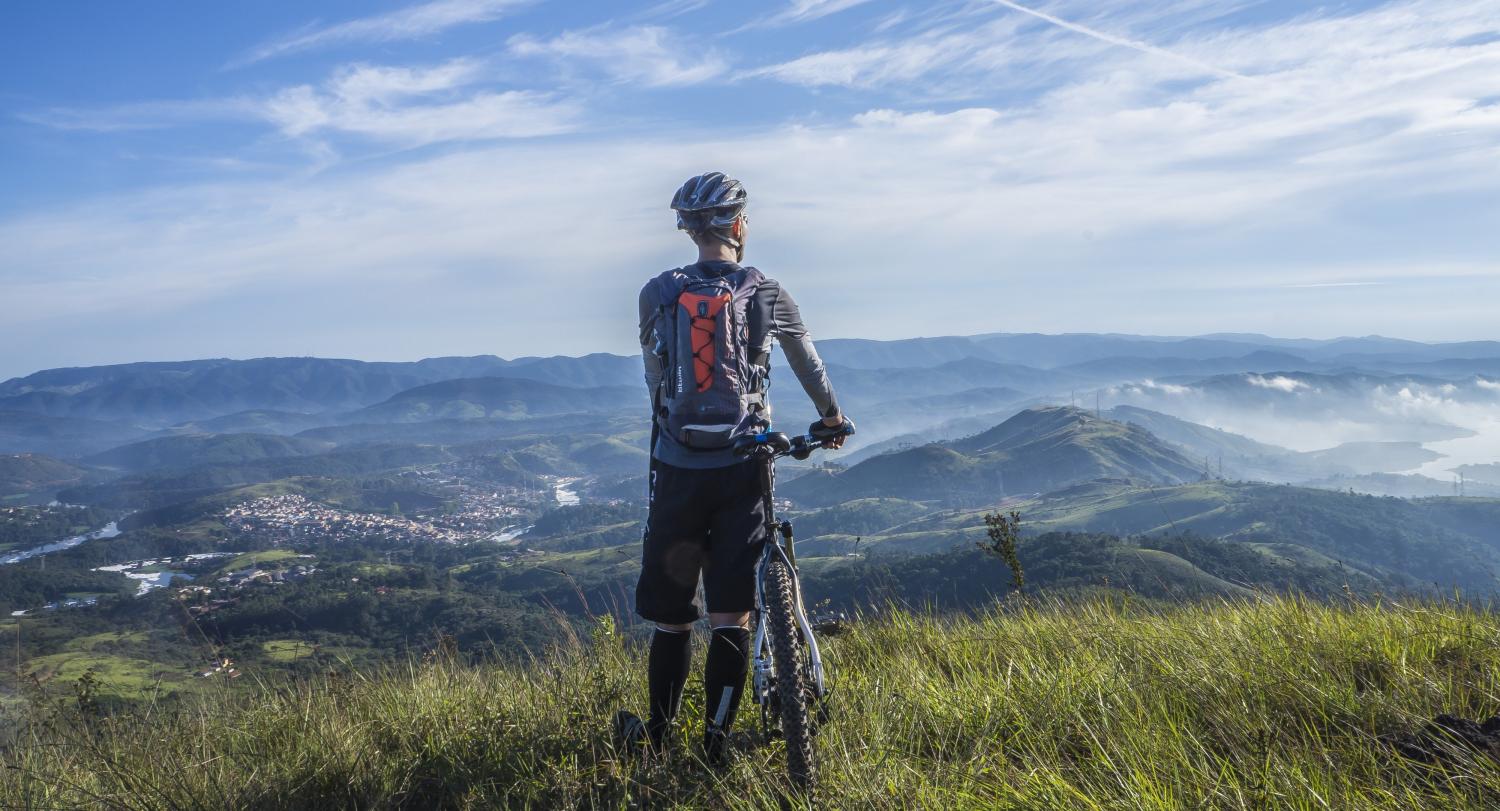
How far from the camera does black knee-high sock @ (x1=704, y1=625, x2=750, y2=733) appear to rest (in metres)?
3.74

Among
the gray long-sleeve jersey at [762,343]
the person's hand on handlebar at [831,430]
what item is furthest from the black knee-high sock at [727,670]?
the person's hand on handlebar at [831,430]

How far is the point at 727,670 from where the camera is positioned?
3770 millimetres

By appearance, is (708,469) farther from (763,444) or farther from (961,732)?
(961,732)

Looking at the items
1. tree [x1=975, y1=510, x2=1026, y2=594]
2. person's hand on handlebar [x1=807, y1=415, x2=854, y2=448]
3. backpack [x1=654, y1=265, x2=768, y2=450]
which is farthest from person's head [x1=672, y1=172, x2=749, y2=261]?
tree [x1=975, y1=510, x2=1026, y2=594]

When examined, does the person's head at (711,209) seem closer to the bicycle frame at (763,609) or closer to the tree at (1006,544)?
the bicycle frame at (763,609)

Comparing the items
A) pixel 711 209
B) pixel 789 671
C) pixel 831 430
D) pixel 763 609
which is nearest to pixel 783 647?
pixel 789 671

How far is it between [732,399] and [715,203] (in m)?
0.97

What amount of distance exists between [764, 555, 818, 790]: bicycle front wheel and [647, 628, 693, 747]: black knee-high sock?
581 millimetres

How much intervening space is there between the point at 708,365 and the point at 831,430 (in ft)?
2.31

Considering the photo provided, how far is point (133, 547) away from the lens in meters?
187

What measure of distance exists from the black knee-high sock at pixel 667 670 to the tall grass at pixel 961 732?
18cm

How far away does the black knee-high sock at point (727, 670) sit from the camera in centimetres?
374

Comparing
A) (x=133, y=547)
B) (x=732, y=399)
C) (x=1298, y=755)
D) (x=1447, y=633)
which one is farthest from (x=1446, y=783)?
(x=133, y=547)

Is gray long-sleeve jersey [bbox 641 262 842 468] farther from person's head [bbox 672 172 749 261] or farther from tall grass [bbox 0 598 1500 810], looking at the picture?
tall grass [bbox 0 598 1500 810]
